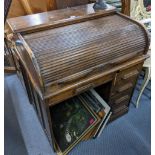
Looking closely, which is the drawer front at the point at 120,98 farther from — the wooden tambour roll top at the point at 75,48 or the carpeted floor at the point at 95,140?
the wooden tambour roll top at the point at 75,48

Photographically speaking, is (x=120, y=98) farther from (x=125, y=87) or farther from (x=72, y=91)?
(x=72, y=91)

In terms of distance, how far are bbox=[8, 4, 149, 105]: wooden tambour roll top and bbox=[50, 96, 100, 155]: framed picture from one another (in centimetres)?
34

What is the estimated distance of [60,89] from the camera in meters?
1.00

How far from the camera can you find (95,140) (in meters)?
1.48

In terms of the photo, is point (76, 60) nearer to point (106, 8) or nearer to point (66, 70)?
point (66, 70)

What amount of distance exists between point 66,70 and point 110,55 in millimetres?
320

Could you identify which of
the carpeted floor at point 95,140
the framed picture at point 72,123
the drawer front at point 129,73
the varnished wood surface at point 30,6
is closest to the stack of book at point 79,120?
the framed picture at point 72,123

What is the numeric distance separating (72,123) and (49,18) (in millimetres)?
847

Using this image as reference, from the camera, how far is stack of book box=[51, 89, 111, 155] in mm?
1345

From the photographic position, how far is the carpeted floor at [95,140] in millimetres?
1417

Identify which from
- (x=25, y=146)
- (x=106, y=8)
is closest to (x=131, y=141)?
(x=25, y=146)

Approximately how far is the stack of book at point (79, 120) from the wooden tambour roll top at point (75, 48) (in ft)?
1.00

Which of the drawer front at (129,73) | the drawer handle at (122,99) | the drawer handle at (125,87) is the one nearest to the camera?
the drawer front at (129,73)

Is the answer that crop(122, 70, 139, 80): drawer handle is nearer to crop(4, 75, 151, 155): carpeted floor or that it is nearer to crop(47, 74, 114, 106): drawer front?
crop(47, 74, 114, 106): drawer front
